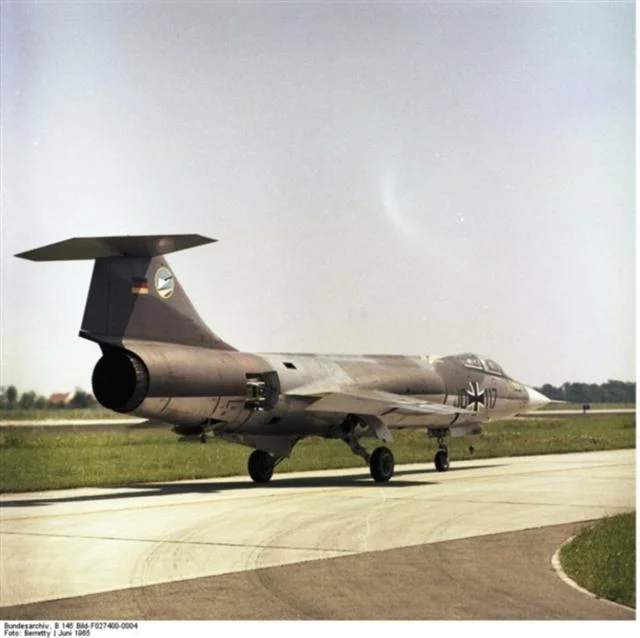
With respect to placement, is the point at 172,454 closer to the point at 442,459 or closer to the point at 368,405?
the point at 442,459

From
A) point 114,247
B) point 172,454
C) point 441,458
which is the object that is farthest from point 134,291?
point 172,454

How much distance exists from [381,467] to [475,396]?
6.17 metres

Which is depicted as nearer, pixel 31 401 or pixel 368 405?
pixel 31 401

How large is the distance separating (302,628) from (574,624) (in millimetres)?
2474

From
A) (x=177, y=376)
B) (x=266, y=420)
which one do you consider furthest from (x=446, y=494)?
(x=177, y=376)

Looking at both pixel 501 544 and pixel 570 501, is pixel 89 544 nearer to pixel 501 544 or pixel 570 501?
pixel 501 544

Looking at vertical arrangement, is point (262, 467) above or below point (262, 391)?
below

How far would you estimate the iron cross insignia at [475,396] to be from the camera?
93.1 feet

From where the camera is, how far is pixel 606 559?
12.1 meters

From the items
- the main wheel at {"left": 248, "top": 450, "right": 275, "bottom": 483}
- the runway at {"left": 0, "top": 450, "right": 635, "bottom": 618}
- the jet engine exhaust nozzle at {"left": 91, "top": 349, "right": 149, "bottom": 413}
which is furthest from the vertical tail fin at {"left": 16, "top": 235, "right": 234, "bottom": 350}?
the main wheel at {"left": 248, "top": 450, "right": 275, "bottom": 483}

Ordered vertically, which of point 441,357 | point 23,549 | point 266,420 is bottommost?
point 23,549

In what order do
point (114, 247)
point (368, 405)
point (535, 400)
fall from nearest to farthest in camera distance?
point (114, 247)
point (368, 405)
point (535, 400)

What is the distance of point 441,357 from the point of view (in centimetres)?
2836

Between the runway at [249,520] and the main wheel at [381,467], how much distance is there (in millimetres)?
387
